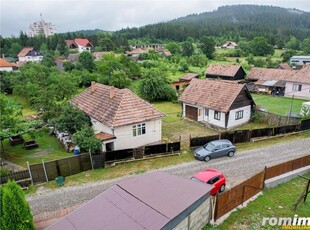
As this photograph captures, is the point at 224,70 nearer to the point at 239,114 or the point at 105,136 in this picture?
the point at 239,114

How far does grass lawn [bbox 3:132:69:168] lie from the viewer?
2222 centimetres

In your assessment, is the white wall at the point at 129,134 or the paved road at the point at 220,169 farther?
the white wall at the point at 129,134

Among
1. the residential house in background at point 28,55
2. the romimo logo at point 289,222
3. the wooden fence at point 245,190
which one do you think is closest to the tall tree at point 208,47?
the residential house in background at point 28,55

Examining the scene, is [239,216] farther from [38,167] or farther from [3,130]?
[3,130]

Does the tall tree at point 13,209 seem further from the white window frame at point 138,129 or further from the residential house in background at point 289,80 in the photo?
the residential house in background at point 289,80

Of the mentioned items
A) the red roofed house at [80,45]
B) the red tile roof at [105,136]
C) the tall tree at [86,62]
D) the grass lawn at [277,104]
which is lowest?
the grass lawn at [277,104]

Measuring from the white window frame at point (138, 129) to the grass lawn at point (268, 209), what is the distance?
474 inches

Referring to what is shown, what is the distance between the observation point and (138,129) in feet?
76.8

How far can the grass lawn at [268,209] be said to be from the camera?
1268cm

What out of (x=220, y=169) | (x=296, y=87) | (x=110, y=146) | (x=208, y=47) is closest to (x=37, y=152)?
(x=110, y=146)

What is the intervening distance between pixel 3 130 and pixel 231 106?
2327 cm

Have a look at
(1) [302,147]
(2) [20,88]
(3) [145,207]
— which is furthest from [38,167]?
(2) [20,88]

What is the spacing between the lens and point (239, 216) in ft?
43.6

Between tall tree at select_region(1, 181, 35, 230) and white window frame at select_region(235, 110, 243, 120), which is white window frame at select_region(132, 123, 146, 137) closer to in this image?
white window frame at select_region(235, 110, 243, 120)
